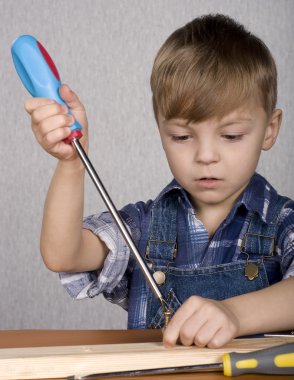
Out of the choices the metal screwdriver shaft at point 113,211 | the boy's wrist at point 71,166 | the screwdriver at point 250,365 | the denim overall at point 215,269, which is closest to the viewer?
the screwdriver at point 250,365

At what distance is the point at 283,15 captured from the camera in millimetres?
2213

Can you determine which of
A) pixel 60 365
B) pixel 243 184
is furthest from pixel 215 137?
pixel 60 365

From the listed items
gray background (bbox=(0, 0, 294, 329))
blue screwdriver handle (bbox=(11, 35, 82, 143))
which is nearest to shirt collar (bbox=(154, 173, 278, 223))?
blue screwdriver handle (bbox=(11, 35, 82, 143))

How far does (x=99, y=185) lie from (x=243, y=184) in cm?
34

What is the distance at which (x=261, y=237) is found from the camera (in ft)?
3.42

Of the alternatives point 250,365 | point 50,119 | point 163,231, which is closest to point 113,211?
point 50,119

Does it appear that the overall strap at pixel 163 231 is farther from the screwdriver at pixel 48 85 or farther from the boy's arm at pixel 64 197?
the screwdriver at pixel 48 85

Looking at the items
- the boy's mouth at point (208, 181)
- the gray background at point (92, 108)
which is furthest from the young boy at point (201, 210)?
the gray background at point (92, 108)

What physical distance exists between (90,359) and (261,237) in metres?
0.44

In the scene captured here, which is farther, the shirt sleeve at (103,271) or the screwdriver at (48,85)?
the shirt sleeve at (103,271)

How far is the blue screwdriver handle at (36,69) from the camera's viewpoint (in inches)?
30.7

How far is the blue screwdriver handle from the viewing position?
78 centimetres

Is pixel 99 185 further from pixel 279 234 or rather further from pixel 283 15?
pixel 283 15

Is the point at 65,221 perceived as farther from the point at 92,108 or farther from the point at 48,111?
the point at 92,108
